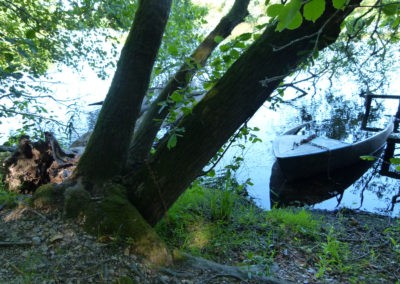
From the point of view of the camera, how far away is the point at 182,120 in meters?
2.17

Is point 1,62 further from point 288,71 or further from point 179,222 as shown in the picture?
point 288,71

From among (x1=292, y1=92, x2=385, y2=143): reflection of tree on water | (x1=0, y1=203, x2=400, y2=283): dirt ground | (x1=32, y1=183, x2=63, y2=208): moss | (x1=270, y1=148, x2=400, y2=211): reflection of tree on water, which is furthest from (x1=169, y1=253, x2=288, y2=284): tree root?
(x1=292, y1=92, x2=385, y2=143): reflection of tree on water

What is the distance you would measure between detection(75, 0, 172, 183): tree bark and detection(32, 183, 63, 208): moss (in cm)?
20

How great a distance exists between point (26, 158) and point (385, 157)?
10.9m

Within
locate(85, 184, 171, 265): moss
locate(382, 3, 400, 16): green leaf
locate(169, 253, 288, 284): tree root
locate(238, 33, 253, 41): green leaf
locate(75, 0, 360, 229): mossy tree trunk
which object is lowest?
locate(169, 253, 288, 284): tree root

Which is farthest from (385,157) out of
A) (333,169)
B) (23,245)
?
(23,245)


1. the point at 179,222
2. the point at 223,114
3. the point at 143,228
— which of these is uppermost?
the point at 223,114

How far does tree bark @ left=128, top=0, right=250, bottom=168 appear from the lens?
2637 mm

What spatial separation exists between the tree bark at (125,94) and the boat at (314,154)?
6.19 m

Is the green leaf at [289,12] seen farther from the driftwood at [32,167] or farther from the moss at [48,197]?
the driftwood at [32,167]

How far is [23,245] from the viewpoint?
207 cm

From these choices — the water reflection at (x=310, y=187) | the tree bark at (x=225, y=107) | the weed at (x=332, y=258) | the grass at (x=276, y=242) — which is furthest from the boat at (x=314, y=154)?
the tree bark at (x=225, y=107)

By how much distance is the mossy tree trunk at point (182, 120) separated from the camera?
1.92 metres

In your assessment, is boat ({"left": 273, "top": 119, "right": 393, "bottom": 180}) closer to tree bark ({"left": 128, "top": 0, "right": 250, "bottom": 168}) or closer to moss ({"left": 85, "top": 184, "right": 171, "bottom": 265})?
tree bark ({"left": 128, "top": 0, "right": 250, "bottom": 168})
